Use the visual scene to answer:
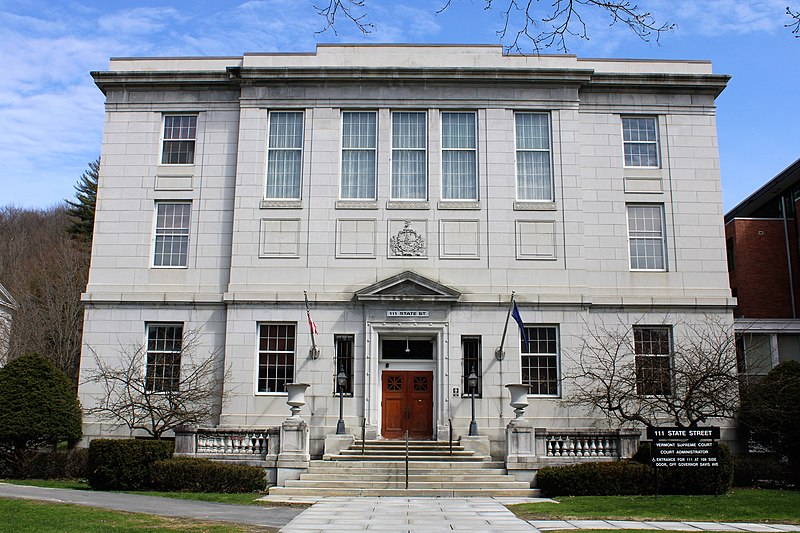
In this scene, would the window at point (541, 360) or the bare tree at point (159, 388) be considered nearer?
the bare tree at point (159, 388)

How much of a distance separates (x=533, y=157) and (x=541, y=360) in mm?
6932

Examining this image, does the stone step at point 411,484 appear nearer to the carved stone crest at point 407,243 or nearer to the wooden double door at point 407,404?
the wooden double door at point 407,404

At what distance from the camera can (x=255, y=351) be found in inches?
972

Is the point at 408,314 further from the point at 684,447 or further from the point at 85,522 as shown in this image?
the point at 85,522

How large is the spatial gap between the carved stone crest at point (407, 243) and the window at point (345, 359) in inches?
127

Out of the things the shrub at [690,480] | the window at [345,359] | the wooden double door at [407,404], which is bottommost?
the shrub at [690,480]

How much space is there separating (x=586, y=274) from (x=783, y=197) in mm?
21212

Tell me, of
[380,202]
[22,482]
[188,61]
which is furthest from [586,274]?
[22,482]

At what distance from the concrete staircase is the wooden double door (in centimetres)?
183

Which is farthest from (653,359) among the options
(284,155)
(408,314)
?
(284,155)

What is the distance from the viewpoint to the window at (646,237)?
85.1 ft

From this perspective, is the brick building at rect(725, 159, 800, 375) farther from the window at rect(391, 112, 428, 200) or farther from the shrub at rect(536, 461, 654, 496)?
the shrub at rect(536, 461, 654, 496)

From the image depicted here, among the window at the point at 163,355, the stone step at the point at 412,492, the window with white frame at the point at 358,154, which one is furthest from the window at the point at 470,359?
the window at the point at 163,355

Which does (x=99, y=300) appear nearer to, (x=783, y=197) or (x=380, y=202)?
(x=380, y=202)
